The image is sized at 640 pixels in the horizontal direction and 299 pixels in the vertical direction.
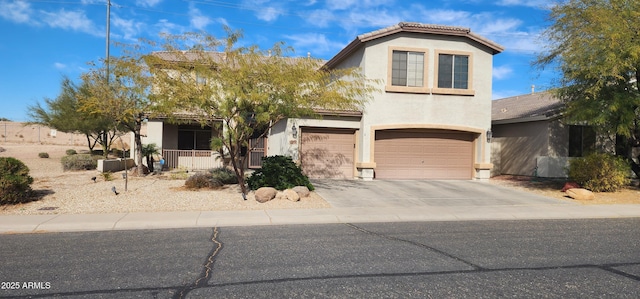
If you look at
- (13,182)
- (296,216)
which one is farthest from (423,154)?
(13,182)

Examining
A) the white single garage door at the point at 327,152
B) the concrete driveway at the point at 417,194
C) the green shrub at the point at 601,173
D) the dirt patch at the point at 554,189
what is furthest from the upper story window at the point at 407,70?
the green shrub at the point at 601,173

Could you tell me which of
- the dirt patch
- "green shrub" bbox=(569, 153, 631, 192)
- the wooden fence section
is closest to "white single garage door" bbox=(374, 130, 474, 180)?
the dirt patch

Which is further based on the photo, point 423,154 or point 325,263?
point 423,154

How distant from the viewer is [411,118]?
1820cm

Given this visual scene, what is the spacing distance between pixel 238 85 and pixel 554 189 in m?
12.6

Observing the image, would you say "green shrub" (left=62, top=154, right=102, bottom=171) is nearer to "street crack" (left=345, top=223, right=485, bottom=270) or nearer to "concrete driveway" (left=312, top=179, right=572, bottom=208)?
"concrete driveway" (left=312, top=179, right=572, bottom=208)

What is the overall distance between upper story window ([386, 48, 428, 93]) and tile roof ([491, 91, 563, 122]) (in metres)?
5.21

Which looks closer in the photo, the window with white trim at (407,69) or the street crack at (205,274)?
the street crack at (205,274)

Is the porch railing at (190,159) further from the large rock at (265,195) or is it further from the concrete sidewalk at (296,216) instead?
the concrete sidewalk at (296,216)

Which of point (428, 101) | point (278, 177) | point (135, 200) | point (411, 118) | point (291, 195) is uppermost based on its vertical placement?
point (428, 101)

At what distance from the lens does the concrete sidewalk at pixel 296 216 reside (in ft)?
31.1

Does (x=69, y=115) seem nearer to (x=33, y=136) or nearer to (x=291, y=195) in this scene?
(x=291, y=195)

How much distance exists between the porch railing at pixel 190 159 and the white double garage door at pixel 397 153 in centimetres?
626

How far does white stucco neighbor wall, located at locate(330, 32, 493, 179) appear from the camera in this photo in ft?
58.3
